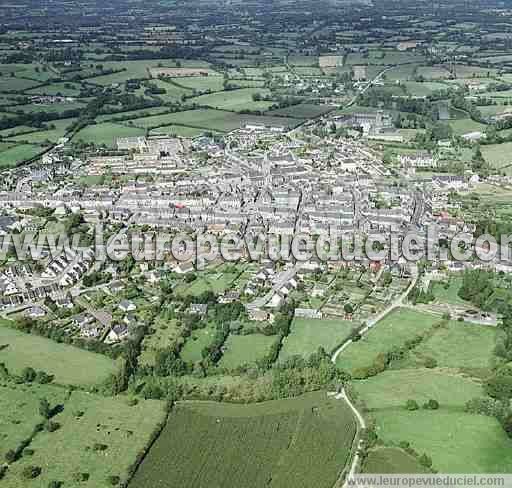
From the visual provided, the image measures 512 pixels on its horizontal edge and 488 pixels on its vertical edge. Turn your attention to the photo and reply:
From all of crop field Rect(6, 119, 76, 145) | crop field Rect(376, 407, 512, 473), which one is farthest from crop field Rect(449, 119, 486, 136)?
crop field Rect(376, 407, 512, 473)

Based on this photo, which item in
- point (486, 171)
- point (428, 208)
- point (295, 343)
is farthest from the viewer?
point (486, 171)

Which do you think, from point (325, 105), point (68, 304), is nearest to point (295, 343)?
point (68, 304)

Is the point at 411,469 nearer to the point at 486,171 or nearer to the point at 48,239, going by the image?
the point at 48,239

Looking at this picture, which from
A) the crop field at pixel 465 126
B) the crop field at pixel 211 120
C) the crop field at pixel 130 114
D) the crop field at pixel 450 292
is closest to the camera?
the crop field at pixel 450 292

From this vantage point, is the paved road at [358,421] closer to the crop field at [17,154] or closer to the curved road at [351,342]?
the curved road at [351,342]

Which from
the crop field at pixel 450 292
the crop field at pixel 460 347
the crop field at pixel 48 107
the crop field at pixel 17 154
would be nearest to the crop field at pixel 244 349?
the crop field at pixel 460 347

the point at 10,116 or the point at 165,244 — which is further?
the point at 10,116

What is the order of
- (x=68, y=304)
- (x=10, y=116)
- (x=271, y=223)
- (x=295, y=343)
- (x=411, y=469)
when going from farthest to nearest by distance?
(x=10, y=116) < (x=271, y=223) < (x=68, y=304) < (x=295, y=343) < (x=411, y=469)

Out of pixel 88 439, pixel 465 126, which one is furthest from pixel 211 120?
pixel 88 439
